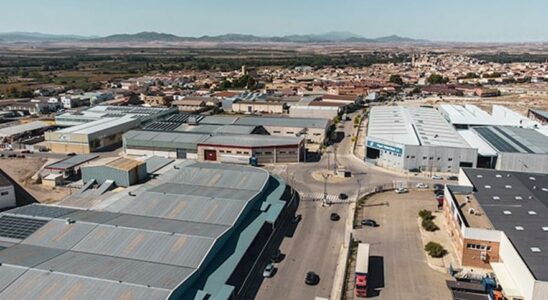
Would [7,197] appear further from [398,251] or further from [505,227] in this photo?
[505,227]

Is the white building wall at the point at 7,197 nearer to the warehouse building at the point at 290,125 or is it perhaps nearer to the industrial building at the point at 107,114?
the warehouse building at the point at 290,125

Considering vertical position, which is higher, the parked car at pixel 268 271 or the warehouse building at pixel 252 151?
the warehouse building at pixel 252 151

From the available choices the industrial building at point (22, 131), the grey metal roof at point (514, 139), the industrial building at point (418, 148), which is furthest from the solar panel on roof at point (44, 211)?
the grey metal roof at point (514, 139)

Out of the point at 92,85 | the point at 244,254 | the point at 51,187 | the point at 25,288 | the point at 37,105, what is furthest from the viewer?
the point at 92,85

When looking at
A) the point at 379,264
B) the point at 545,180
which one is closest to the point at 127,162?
the point at 379,264

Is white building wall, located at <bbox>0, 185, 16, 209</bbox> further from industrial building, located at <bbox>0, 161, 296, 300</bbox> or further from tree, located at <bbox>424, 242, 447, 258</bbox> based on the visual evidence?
tree, located at <bbox>424, 242, 447, 258</bbox>

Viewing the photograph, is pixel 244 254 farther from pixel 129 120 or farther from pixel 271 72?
pixel 271 72
